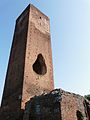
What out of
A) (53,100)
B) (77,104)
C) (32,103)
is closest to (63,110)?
(53,100)

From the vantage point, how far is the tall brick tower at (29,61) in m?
10.7

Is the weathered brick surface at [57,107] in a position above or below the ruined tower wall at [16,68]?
below

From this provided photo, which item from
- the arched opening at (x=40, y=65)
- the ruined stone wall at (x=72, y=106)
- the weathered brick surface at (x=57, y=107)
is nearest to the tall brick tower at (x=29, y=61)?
the arched opening at (x=40, y=65)

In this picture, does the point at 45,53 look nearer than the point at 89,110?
No

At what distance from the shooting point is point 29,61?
38.3 feet

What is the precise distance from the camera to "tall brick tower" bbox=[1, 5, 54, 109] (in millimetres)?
10723

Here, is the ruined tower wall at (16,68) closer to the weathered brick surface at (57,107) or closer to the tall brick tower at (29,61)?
the tall brick tower at (29,61)

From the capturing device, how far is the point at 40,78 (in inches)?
464

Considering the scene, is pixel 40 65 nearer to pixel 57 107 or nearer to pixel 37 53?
pixel 37 53

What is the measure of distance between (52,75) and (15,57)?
10.2ft

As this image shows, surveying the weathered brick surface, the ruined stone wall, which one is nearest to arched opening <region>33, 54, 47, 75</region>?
the weathered brick surface

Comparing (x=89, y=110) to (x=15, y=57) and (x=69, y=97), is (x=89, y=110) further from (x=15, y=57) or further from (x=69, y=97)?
(x=15, y=57)

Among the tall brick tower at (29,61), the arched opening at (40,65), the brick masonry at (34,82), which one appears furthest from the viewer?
the arched opening at (40,65)

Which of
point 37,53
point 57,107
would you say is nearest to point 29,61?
point 37,53
